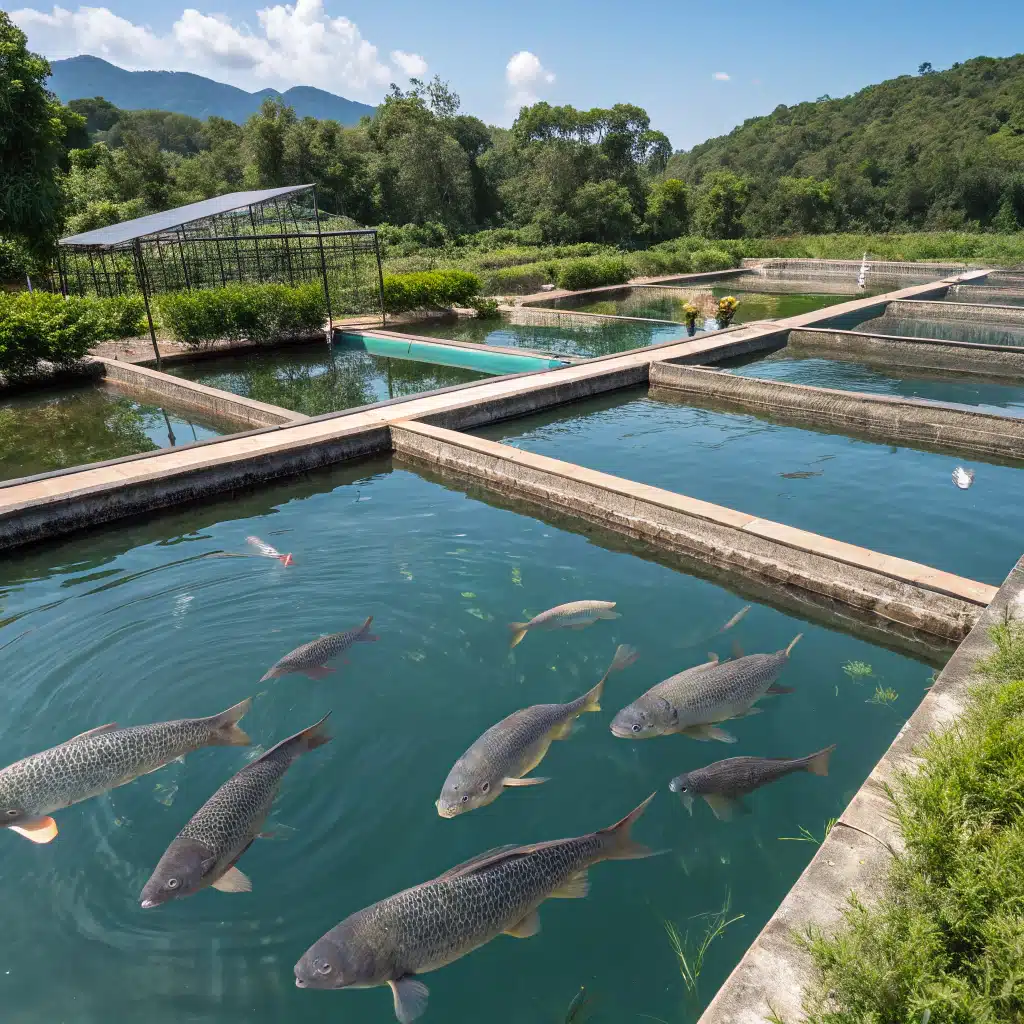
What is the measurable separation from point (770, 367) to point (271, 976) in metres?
14.3

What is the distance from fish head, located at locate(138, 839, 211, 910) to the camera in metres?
2.91

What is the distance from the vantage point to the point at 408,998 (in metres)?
2.58

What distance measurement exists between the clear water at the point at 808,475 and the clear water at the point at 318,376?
3290 millimetres

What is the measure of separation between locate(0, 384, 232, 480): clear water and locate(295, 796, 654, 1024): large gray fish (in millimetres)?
8789

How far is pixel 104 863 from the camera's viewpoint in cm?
370

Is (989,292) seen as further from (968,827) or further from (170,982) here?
(170,982)

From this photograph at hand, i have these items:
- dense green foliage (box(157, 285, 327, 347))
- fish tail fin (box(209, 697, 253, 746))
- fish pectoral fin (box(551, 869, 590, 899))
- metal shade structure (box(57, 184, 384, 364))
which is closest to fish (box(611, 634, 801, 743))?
fish pectoral fin (box(551, 869, 590, 899))

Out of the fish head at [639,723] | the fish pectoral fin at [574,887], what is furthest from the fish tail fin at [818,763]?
the fish pectoral fin at [574,887]

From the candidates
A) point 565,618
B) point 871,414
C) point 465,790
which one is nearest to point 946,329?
point 871,414

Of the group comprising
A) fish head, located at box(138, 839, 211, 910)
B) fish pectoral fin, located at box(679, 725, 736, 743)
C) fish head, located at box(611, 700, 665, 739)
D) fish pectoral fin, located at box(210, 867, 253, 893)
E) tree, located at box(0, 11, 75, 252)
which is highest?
tree, located at box(0, 11, 75, 252)

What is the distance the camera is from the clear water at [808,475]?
7.27 metres

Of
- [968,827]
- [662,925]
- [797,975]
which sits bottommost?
[662,925]

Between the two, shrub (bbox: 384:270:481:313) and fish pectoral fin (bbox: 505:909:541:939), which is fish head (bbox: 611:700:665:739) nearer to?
fish pectoral fin (bbox: 505:909:541:939)

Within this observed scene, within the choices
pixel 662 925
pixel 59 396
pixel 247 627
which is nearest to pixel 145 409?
pixel 59 396
